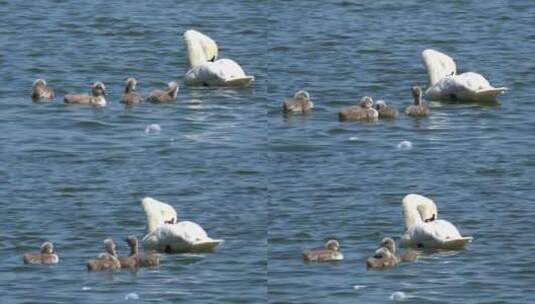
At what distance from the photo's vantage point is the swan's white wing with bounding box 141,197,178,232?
28359 millimetres

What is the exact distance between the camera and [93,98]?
34156mm

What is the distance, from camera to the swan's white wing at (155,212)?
28.4 metres

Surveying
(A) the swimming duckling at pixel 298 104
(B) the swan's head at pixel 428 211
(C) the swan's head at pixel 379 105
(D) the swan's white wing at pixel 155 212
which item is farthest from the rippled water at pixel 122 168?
(B) the swan's head at pixel 428 211

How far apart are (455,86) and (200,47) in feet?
13.9

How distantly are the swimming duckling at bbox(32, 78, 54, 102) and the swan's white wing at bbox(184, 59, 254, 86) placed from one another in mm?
2207

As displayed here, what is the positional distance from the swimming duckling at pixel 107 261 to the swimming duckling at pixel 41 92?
24.5ft

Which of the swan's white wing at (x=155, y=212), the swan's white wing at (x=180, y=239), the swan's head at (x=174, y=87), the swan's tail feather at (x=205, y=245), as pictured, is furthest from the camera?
the swan's head at (x=174, y=87)

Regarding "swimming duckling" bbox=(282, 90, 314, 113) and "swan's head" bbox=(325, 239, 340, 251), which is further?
"swimming duckling" bbox=(282, 90, 314, 113)

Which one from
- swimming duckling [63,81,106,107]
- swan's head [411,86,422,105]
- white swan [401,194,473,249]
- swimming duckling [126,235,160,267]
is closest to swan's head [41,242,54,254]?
swimming duckling [126,235,160,267]

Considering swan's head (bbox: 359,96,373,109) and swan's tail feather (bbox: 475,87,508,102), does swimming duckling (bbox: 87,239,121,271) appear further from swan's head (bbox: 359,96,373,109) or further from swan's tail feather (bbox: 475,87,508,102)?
swan's tail feather (bbox: 475,87,508,102)

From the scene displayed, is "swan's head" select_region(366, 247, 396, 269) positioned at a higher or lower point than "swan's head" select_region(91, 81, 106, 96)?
lower

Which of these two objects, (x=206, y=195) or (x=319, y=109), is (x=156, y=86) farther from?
A: (x=206, y=195)

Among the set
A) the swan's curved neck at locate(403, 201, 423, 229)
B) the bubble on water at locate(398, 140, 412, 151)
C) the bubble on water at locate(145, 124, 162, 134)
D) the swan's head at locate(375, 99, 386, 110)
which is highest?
the swan's head at locate(375, 99, 386, 110)

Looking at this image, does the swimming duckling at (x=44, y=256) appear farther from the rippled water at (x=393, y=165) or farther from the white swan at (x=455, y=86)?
the white swan at (x=455, y=86)
